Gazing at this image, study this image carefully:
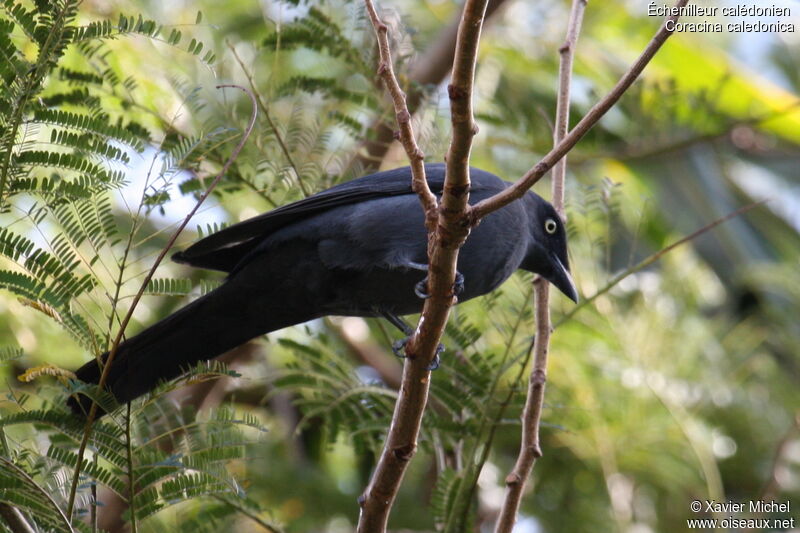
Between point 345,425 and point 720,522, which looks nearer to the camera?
point 345,425

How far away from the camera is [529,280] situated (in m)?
4.79

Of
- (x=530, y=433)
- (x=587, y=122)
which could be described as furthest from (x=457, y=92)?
(x=530, y=433)

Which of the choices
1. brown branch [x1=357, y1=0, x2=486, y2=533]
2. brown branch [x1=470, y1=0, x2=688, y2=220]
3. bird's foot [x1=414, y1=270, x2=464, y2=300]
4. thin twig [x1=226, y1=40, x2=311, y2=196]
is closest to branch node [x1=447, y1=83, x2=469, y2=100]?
brown branch [x1=357, y1=0, x2=486, y2=533]

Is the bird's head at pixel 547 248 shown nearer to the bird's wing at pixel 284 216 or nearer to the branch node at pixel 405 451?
the bird's wing at pixel 284 216

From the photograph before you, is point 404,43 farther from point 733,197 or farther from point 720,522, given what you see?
point 733,197

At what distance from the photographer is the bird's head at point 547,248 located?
5.03 metres

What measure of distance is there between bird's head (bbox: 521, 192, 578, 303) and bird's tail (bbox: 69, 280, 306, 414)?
52.3 inches

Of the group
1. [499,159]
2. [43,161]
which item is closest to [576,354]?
[499,159]

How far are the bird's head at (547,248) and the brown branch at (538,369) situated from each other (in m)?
0.46

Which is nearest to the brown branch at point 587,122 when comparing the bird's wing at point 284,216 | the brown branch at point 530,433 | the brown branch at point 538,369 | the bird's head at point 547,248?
the brown branch at point 538,369

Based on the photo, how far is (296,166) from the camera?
187 inches

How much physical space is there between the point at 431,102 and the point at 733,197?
18.0 ft

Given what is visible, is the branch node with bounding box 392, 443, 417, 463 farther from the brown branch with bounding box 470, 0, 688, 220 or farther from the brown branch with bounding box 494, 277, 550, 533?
the brown branch with bounding box 470, 0, 688, 220

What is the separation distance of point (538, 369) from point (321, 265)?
3.92 ft
